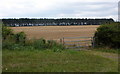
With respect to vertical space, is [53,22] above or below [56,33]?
above

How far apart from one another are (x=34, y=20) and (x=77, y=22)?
43.5 feet

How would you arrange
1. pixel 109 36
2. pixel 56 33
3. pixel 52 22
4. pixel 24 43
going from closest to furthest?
pixel 24 43 → pixel 109 36 → pixel 56 33 → pixel 52 22

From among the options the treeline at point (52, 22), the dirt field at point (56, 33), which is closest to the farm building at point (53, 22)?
the treeline at point (52, 22)

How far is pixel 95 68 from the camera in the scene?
6844mm

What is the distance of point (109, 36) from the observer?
14.2m

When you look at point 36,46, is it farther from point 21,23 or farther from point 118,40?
point 21,23

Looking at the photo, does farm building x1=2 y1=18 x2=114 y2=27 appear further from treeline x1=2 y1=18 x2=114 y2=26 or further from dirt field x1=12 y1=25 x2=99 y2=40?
dirt field x1=12 y1=25 x2=99 y2=40

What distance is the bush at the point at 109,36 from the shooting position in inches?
557

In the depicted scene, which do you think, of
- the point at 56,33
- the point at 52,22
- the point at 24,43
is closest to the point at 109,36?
the point at 24,43

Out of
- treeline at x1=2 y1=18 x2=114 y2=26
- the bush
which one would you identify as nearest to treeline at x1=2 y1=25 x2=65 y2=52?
the bush

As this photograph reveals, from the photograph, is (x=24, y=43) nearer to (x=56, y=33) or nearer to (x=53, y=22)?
(x=56, y=33)

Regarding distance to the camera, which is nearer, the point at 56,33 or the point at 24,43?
the point at 24,43

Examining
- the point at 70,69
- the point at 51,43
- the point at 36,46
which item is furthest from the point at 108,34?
the point at 70,69

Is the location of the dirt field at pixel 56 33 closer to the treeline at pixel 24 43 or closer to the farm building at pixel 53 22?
the treeline at pixel 24 43
